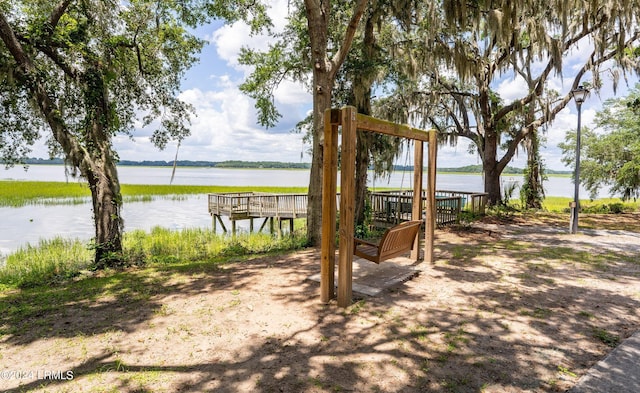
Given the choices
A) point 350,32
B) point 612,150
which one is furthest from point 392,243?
point 612,150

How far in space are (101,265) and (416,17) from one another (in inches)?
399

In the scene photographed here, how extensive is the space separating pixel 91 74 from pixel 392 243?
6818 millimetres

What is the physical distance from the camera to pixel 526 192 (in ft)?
50.9

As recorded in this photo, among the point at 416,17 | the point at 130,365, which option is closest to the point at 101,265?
the point at 130,365

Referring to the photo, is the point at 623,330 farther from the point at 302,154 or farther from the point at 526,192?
the point at 526,192

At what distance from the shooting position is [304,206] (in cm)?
1622

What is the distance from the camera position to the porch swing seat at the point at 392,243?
4449 millimetres

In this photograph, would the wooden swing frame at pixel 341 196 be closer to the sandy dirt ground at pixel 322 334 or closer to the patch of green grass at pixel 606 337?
the sandy dirt ground at pixel 322 334

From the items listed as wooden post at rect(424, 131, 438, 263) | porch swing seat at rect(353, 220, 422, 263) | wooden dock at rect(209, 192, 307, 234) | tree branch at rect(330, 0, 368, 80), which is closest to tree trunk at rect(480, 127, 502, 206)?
wooden dock at rect(209, 192, 307, 234)

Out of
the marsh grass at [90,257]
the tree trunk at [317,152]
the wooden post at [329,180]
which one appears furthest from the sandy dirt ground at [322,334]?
the tree trunk at [317,152]

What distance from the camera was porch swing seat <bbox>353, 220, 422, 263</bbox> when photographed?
445cm

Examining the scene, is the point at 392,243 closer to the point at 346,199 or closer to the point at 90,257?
the point at 346,199

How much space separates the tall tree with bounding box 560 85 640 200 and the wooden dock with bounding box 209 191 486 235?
7.66 metres

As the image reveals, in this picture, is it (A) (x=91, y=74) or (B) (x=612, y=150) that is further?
(B) (x=612, y=150)
